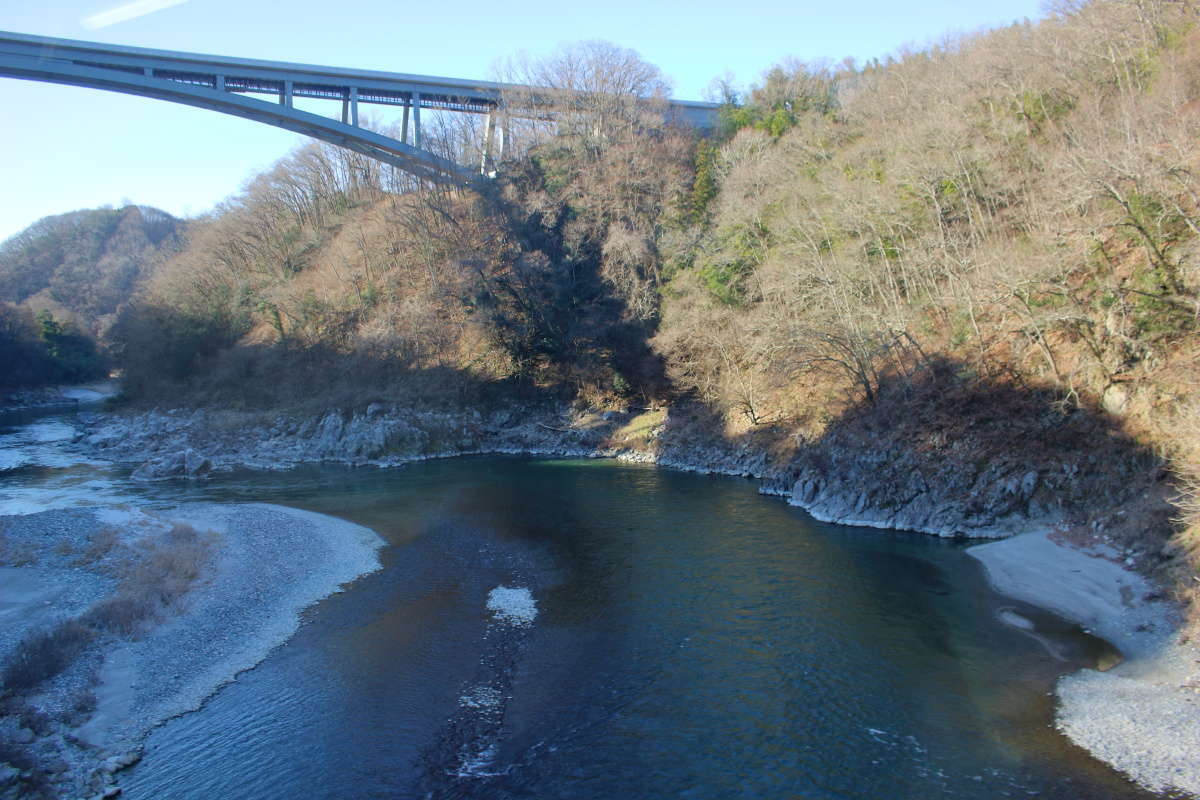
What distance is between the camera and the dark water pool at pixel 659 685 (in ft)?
30.6

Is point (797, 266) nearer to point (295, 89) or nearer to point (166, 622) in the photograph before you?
point (166, 622)

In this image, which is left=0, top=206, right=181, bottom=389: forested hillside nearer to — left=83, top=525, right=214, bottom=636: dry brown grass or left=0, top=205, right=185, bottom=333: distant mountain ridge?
left=0, top=205, right=185, bottom=333: distant mountain ridge

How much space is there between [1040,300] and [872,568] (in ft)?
36.6

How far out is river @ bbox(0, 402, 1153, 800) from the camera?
9336 millimetres

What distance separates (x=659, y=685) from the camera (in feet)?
38.9

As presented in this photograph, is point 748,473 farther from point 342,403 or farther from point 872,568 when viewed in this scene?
point 342,403

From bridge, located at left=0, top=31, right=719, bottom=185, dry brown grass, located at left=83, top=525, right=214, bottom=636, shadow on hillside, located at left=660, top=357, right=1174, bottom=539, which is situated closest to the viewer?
dry brown grass, located at left=83, top=525, right=214, bottom=636

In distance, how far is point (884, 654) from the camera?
12836mm

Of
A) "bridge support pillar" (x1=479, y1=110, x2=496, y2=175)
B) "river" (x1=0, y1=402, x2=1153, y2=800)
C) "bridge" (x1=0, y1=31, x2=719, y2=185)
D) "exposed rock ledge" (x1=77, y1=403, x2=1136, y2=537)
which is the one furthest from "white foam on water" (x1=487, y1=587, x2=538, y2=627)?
"bridge support pillar" (x1=479, y1=110, x2=496, y2=175)

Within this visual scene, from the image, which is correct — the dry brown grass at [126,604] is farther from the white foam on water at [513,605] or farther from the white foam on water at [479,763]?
the white foam on water at [479,763]

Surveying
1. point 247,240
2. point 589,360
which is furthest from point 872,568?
point 247,240

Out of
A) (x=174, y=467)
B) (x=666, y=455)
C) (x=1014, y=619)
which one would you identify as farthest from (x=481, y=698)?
(x=174, y=467)

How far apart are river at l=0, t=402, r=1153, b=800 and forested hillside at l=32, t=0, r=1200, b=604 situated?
23.5 ft

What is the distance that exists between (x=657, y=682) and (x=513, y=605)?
4.93 metres
